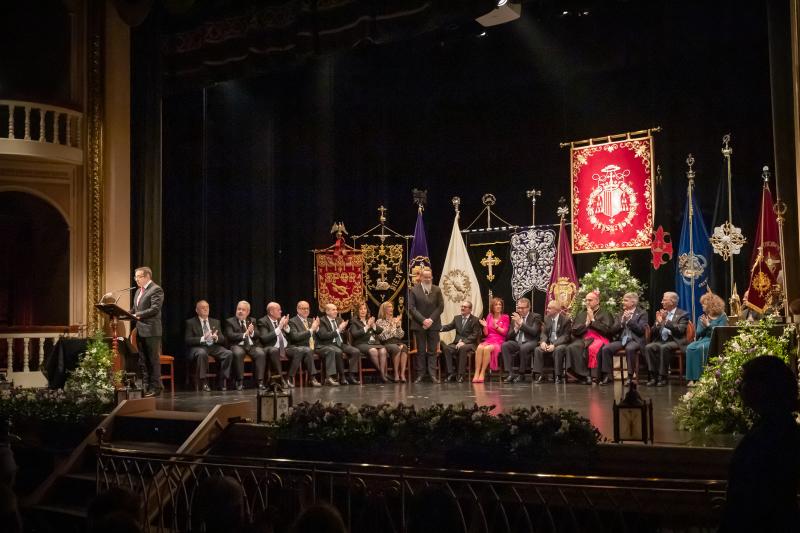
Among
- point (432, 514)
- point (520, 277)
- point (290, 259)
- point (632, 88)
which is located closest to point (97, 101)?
point (290, 259)

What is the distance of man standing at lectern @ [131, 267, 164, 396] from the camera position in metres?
8.55

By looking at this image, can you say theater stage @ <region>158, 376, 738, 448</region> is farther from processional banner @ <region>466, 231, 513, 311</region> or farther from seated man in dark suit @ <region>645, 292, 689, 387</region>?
processional banner @ <region>466, 231, 513, 311</region>

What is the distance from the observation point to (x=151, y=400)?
7293 millimetres

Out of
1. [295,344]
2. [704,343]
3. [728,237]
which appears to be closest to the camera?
[704,343]

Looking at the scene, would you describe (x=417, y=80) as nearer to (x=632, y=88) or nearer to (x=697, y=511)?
(x=632, y=88)

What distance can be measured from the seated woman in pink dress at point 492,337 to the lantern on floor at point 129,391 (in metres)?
4.48

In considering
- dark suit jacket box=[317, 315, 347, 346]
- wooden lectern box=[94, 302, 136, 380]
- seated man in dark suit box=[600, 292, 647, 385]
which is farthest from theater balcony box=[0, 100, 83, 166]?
seated man in dark suit box=[600, 292, 647, 385]

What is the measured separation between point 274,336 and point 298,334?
31cm

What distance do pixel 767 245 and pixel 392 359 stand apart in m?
4.83

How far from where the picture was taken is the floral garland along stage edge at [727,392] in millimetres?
5055

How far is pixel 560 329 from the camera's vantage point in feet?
35.2

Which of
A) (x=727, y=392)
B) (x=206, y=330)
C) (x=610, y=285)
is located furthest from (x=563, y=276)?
(x=727, y=392)

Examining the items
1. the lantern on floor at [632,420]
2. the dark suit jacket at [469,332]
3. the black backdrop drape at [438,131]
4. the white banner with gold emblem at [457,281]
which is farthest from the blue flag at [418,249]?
the lantern on floor at [632,420]

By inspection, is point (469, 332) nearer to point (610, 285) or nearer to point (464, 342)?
point (464, 342)
